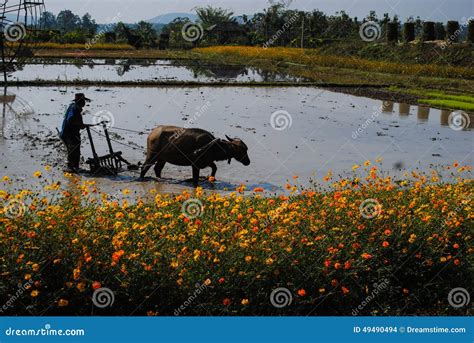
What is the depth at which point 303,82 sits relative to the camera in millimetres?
33531

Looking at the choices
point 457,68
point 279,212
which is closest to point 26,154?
point 279,212

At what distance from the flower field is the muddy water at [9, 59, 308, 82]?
86.8 feet

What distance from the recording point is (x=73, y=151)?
1141 cm

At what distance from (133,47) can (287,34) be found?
A: 55.1ft

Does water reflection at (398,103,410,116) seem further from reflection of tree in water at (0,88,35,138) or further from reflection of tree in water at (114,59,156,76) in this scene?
reflection of tree in water at (114,59,156,76)

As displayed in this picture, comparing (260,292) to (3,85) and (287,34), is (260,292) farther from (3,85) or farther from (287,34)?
(287,34)

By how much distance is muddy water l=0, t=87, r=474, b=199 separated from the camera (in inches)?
480

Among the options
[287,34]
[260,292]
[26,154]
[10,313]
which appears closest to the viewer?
[10,313]

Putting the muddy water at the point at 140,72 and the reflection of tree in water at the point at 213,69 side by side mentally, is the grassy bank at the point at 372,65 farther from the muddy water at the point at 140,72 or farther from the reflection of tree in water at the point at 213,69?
the muddy water at the point at 140,72

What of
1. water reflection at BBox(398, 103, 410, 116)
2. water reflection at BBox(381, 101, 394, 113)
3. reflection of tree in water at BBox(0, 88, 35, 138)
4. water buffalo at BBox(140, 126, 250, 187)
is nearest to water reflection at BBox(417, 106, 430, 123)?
water reflection at BBox(398, 103, 410, 116)

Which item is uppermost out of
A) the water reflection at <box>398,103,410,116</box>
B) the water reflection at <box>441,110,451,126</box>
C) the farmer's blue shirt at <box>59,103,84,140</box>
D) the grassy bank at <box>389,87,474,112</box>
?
the farmer's blue shirt at <box>59,103,84,140</box>

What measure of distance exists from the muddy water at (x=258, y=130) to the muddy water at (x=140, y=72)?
6141mm

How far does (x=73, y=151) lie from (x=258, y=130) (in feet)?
23.7

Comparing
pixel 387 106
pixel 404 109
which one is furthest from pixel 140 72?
pixel 404 109
